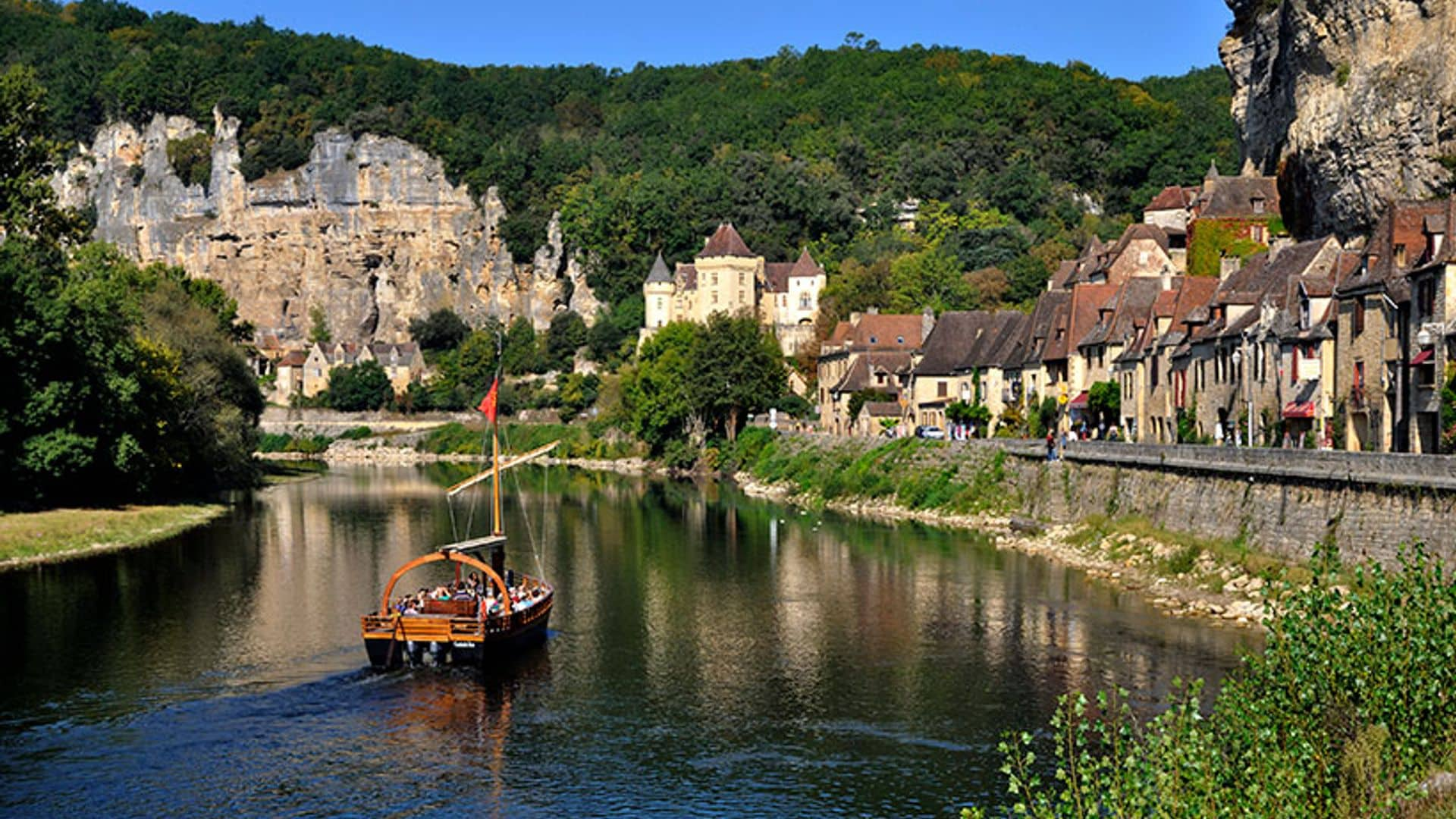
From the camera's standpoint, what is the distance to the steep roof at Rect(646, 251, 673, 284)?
134500 mm

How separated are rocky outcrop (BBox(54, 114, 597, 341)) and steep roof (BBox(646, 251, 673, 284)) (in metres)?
34.8

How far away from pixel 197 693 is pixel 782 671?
12.0m

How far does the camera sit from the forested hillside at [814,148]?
450 feet

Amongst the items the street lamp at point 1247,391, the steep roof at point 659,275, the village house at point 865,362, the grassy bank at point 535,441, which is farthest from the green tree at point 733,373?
the street lamp at point 1247,391

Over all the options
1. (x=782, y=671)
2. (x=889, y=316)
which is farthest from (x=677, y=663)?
(x=889, y=316)

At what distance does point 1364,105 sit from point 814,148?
11402cm

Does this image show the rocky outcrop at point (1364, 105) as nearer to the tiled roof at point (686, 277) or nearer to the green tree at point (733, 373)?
the green tree at point (733, 373)

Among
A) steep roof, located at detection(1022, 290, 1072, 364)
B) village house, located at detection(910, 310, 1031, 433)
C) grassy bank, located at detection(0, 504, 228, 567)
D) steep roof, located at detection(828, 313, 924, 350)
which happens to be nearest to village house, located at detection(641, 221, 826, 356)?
steep roof, located at detection(828, 313, 924, 350)

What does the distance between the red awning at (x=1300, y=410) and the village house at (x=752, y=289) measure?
76494 millimetres

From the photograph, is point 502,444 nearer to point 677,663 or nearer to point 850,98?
point 850,98

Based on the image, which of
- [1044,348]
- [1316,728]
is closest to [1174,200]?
[1044,348]

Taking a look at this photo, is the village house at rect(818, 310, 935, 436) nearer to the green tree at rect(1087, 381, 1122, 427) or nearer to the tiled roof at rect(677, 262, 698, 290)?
the green tree at rect(1087, 381, 1122, 427)

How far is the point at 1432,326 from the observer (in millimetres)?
37188

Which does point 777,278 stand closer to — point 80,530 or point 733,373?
point 733,373
